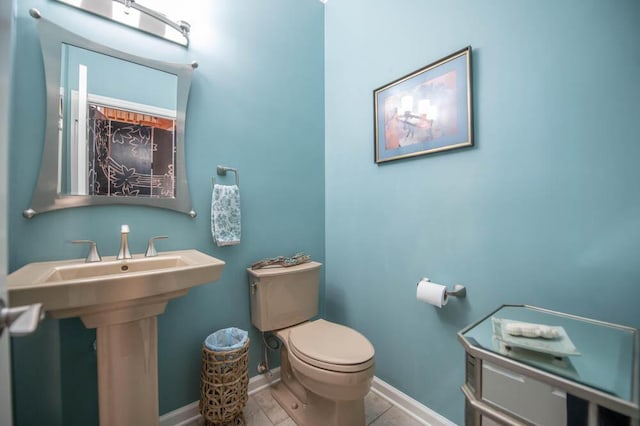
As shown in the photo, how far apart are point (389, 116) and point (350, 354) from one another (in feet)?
4.19

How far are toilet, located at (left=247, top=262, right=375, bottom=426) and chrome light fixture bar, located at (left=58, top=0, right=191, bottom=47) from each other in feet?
4.39

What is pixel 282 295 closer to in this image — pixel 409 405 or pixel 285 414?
pixel 285 414

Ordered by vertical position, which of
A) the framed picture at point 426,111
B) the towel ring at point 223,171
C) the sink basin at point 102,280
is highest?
the framed picture at point 426,111

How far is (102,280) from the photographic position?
806 mm

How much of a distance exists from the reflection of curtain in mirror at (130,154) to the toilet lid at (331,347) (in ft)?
3.30

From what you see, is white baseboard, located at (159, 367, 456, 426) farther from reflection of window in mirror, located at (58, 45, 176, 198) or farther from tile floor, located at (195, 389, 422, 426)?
reflection of window in mirror, located at (58, 45, 176, 198)

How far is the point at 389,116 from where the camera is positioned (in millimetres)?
1506

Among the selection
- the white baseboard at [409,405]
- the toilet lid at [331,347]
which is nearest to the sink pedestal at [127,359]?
the toilet lid at [331,347]

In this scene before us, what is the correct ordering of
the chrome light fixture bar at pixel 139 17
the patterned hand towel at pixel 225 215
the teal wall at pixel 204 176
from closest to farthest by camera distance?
the teal wall at pixel 204 176 < the chrome light fixture bar at pixel 139 17 < the patterned hand towel at pixel 225 215

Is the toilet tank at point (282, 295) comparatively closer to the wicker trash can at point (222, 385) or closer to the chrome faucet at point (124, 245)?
the wicker trash can at point (222, 385)

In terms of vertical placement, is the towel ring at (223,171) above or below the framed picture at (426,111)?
below

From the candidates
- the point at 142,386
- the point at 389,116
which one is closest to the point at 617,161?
the point at 389,116

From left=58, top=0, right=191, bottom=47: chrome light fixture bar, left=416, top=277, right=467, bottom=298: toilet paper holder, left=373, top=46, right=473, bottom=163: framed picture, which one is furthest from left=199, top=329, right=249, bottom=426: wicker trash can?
left=58, top=0, right=191, bottom=47: chrome light fixture bar

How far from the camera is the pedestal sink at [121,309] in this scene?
802mm
